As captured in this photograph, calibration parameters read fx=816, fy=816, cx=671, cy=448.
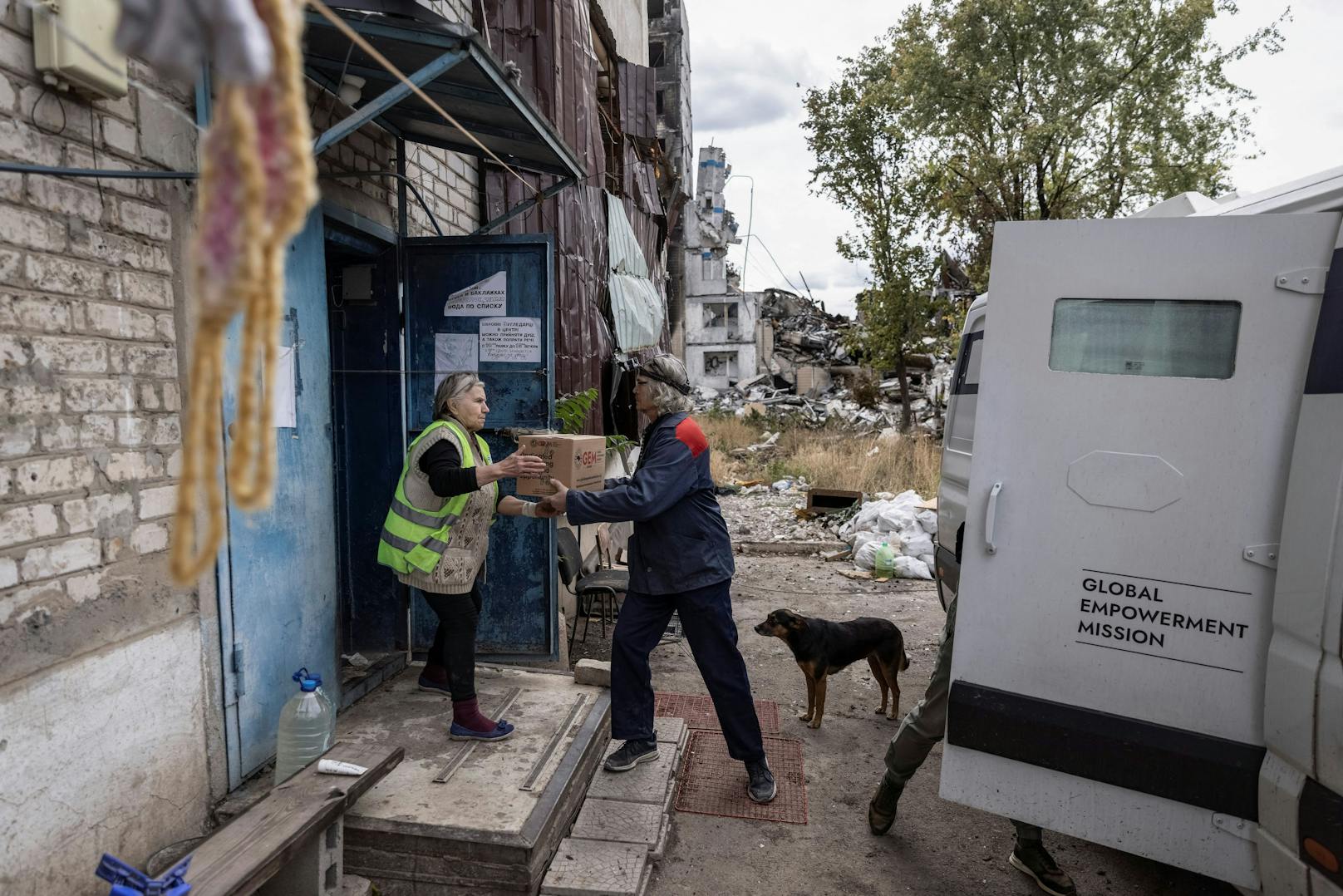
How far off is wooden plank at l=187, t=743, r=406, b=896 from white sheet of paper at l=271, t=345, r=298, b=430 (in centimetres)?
149

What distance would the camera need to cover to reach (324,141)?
120 inches

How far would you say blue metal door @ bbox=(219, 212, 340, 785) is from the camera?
3.25 metres

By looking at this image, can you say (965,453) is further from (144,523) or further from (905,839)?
(144,523)

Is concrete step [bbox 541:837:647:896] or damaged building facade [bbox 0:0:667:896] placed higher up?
damaged building facade [bbox 0:0:667:896]

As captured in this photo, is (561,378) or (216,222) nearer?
(216,222)

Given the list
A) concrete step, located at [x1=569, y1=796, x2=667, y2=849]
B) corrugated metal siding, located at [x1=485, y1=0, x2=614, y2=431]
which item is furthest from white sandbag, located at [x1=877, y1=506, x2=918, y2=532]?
concrete step, located at [x1=569, y1=796, x2=667, y2=849]

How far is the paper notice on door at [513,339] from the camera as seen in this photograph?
4.93 m

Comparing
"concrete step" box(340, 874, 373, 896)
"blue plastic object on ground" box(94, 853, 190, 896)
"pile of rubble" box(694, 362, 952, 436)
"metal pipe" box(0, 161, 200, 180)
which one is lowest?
"concrete step" box(340, 874, 373, 896)

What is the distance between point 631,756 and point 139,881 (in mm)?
2190

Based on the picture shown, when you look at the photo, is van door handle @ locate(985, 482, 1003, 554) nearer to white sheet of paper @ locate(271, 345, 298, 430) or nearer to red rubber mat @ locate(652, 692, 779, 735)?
red rubber mat @ locate(652, 692, 779, 735)

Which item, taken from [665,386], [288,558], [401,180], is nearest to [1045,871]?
[665,386]

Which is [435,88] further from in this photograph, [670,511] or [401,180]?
[670,511]

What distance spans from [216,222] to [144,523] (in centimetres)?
271

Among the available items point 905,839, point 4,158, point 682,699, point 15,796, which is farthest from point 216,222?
point 682,699
